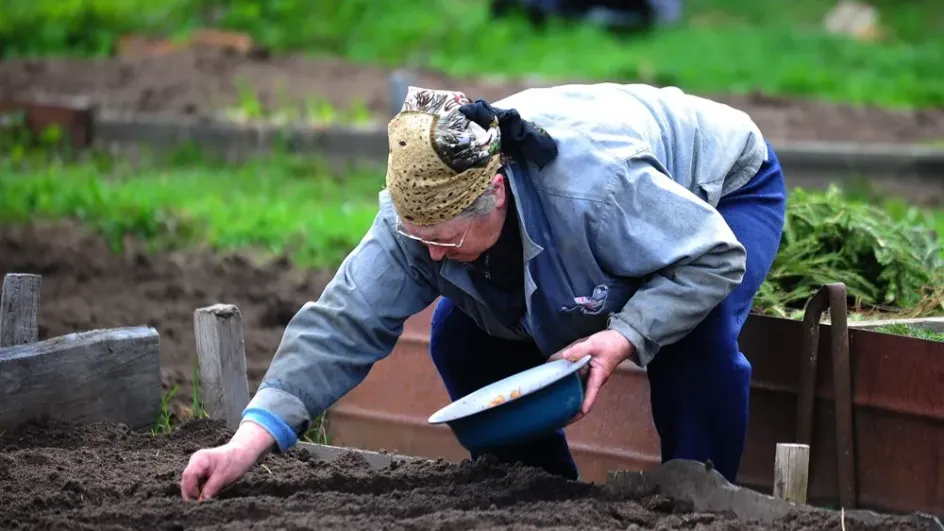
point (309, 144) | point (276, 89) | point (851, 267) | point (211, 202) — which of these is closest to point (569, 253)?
point (851, 267)

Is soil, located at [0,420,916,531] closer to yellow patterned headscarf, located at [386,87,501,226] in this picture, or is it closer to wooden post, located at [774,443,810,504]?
wooden post, located at [774,443,810,504]

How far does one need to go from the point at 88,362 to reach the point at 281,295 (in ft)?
6.79

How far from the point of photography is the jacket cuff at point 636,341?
116 inches

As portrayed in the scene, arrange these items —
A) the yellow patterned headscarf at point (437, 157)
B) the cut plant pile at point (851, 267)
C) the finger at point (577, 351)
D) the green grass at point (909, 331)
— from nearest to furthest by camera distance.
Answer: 1. the yellow patterned headscarf at point (437, 157)
2. the finger at point (577, 351)
3. the green grass at point (909, 331)
4. the cut plant pile at point (851, 267)

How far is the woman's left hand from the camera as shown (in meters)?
2.90

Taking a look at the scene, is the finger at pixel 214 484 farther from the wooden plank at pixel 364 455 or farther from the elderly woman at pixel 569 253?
the wooden plank at pixel 364 455

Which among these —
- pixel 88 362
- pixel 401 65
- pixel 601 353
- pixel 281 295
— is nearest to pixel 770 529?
pixel 601 353

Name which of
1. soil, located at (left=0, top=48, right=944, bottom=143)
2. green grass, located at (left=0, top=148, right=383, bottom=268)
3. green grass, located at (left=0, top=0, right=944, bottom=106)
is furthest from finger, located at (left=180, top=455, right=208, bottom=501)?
green grass, located at (left=0, top=0, right=944, bottom=106)

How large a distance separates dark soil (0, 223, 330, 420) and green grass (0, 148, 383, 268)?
228 millimetres

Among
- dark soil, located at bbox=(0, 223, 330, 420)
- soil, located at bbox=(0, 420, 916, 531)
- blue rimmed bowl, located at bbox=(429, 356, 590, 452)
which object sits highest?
blue rimmed bowl, located at bbox=(429, 356, 590, 452)

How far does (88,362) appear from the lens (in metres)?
3.64

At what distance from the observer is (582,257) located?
119 inches

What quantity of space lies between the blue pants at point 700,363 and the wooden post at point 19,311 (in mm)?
1042

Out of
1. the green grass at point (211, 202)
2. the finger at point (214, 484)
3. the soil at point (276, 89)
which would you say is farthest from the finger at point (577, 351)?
the soil at point (276, 89)
